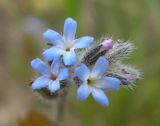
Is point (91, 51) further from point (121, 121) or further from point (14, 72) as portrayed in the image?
point (14, 72)

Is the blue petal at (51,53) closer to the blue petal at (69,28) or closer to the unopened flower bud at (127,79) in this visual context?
the blue petal at (69,28)

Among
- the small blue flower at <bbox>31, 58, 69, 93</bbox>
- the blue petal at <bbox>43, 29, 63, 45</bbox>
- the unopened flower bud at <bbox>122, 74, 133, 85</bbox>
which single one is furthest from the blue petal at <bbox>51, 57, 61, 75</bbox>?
the unopened flower bud at <bbox>122, 74, 133, 85</bbox>

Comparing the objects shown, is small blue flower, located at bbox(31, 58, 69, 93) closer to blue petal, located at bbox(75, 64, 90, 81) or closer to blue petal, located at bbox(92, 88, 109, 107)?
blue petal, located at bbox(75, 64, 90, 81)

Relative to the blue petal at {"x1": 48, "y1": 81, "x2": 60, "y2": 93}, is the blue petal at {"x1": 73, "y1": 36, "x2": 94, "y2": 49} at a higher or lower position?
higher

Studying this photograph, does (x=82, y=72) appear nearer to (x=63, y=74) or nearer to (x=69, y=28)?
(x=63, y=74)

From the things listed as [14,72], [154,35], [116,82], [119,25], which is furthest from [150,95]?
[116,82]

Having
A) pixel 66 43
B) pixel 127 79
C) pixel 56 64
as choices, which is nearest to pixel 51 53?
pixel 56 64
